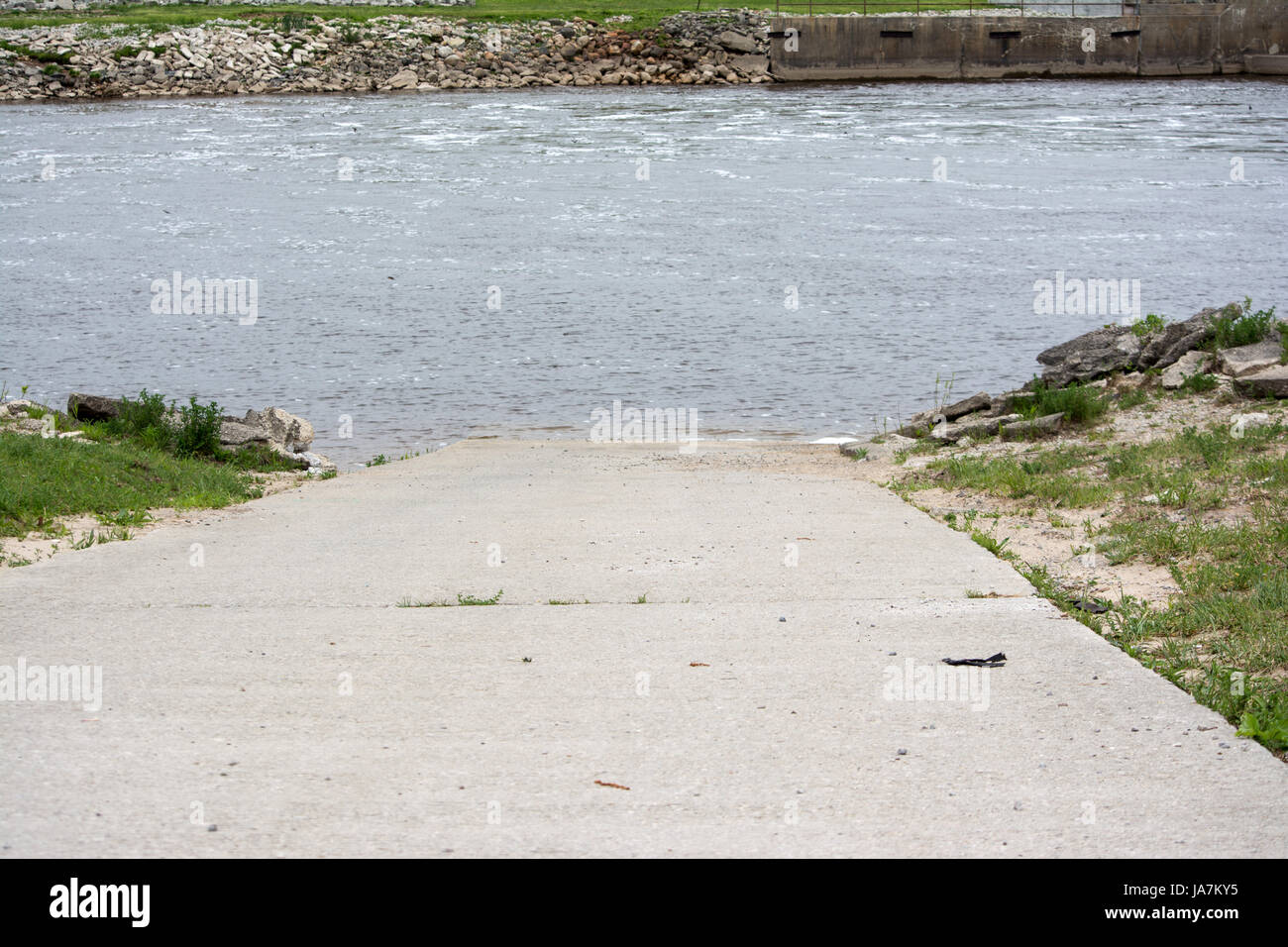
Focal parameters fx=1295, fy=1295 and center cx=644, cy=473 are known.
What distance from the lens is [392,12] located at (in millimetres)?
67688

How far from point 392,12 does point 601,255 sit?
47562 mm

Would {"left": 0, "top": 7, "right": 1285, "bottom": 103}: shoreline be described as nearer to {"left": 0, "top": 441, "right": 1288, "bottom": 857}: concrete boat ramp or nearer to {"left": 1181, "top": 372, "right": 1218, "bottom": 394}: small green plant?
{"left": 1181, "top": 372, "right": 1218, "bottom": 394}: small green plant

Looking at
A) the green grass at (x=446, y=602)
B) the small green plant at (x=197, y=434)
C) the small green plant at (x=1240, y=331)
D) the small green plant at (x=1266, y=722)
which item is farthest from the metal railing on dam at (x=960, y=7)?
the small green plant at (x=1266, y=722)

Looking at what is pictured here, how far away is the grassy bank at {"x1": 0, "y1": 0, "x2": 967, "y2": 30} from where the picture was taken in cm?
6412

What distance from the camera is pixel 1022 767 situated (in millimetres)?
4695

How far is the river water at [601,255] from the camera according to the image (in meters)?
18.0

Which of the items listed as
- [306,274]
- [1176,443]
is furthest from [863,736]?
[306,274]

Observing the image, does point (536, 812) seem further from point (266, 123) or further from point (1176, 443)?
point (266, 123)

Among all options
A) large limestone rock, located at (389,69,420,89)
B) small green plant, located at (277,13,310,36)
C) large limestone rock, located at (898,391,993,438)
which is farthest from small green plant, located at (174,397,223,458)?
small green plant, located at (277,13,310,36)

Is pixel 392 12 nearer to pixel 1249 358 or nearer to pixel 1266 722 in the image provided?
pixel 1249 358

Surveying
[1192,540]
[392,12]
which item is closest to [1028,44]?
[392,12]

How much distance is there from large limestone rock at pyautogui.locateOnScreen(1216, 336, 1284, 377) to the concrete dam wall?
5345 cm

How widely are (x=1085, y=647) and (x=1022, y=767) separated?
1.42m

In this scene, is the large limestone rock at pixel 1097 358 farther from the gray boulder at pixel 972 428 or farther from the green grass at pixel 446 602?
the green grass at pixel 446 602
